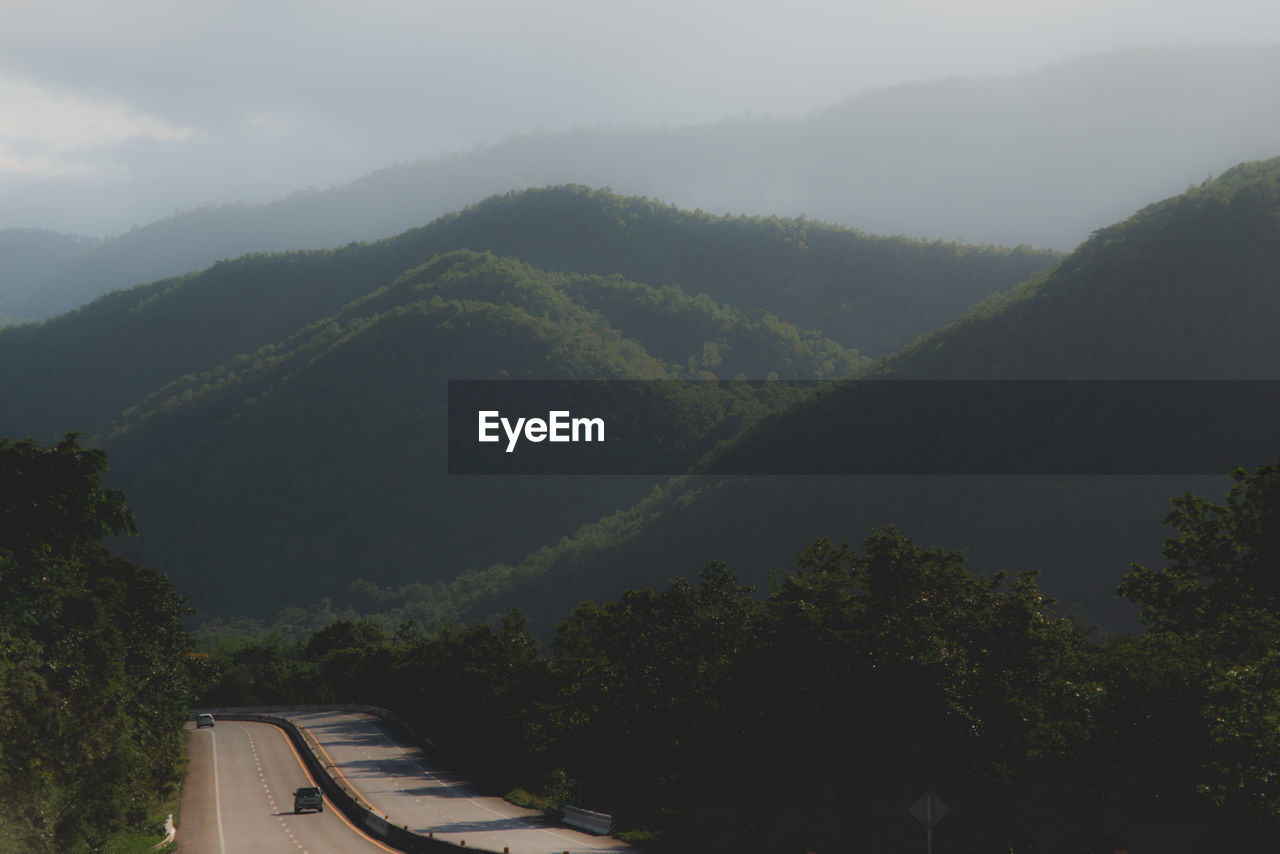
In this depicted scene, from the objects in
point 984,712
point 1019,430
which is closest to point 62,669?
point 984,712

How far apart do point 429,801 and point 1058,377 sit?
13336 centimetres

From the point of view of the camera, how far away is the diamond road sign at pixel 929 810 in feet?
74.6

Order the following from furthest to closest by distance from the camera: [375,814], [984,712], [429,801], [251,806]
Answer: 1. [429,801]
2. [251,806]
3. [375,814]
4. [984,712]

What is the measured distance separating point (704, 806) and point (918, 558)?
39.8 ft

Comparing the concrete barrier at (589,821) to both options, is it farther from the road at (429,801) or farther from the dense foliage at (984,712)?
the dense foliage at (984,712)

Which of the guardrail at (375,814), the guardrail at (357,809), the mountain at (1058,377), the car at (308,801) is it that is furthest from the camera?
the mountain at (1058,377)

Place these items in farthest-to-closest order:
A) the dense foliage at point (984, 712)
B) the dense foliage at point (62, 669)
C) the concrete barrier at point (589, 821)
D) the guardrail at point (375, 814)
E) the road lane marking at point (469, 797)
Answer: the road lane marking at point (469, 797)
the concrete barrier at point (589, 821)
the guardrail at point (375, 814)
the dense foliage at point (984, 712)
the dense foliage at point (62, 669)

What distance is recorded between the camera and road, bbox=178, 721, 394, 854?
1754 inches

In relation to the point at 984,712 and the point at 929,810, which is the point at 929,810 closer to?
the point at 929,810

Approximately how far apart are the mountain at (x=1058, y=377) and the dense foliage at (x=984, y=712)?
105552mm

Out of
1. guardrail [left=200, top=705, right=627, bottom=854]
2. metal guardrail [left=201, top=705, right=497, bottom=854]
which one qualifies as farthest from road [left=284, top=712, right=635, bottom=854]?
metal guardrail [left=201, top=705, right=497, bottom=854]

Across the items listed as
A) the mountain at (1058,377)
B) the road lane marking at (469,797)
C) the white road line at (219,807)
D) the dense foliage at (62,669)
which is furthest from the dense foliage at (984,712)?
the mountain at (1058,377)

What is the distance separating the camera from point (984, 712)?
32312 millimetres

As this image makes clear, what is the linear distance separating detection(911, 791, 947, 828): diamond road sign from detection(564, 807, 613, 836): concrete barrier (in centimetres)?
2658
